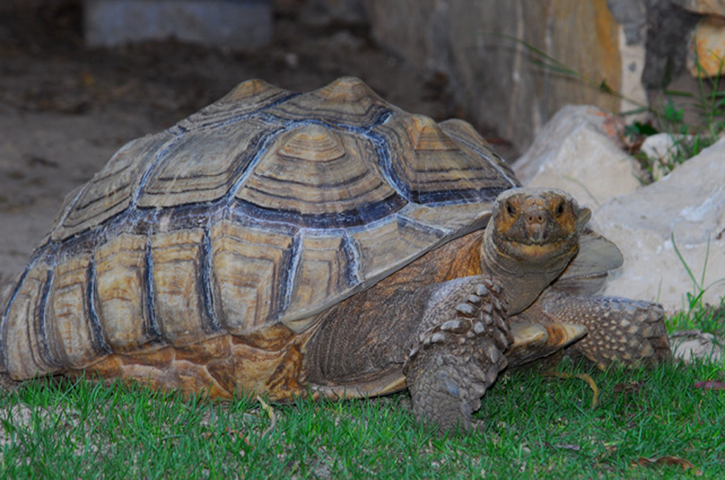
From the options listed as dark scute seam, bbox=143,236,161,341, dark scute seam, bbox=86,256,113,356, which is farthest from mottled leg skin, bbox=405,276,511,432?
dark scute seam, bbox=86,256,113,356

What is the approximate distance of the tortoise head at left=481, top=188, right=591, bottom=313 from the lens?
2596mm

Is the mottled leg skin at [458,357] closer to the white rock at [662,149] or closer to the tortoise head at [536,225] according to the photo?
the tortoise head at [536,225]

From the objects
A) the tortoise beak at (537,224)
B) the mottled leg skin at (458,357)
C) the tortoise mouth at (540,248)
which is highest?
the tortoise beak at (537,224)

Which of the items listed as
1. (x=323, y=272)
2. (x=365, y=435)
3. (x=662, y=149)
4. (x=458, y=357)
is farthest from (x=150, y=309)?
(x=662, y=149)

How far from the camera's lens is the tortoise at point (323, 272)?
270cm

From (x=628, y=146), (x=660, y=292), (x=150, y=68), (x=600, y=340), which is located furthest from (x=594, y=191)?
(x=150, y=68)

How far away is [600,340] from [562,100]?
110 inches

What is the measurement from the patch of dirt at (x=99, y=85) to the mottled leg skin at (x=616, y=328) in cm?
298

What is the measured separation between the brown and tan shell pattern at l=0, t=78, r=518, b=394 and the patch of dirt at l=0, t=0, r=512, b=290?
1.51 meters

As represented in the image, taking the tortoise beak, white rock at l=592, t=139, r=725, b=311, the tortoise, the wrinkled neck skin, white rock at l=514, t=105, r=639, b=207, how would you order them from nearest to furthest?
the tortoise beak < the tortoise < the wrinkled neck skin < white rock at l=592, t=139, r=725, b=311 < white rock at l=514, t=105, r=639, b=207

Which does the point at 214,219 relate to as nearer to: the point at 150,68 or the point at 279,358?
the point at 279,358

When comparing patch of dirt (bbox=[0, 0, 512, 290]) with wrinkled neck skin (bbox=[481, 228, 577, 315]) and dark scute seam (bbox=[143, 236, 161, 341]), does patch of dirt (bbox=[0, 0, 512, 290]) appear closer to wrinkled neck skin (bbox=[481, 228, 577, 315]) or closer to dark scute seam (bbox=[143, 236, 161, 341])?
dark scute seam (bbox=[143, 236, 161, 341])

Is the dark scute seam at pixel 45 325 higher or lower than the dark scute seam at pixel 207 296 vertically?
lower

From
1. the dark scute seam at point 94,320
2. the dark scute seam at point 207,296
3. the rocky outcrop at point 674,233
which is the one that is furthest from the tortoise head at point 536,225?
the dark scute seam at point 94,320
